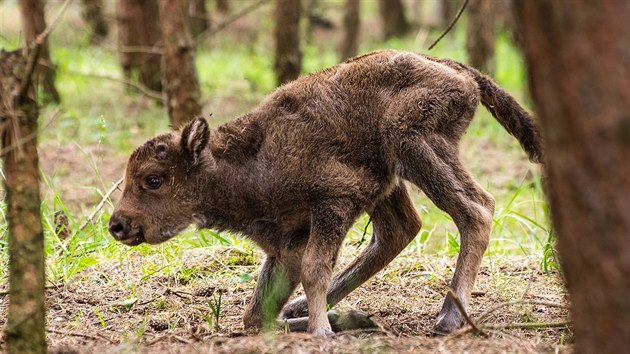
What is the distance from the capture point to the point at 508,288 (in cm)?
704

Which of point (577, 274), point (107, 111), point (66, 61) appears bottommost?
point (577, 274)

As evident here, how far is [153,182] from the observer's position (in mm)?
6379

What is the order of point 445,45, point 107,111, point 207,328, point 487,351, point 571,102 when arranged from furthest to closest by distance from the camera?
point 445,45 < point 107,111 < point 207,328 < point 487,351 < point 571,102

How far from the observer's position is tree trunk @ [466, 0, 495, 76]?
51.6 ft

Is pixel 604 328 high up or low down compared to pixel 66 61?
down

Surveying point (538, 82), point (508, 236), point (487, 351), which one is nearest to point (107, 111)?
point (508, 236)

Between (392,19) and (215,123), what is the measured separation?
582 inches

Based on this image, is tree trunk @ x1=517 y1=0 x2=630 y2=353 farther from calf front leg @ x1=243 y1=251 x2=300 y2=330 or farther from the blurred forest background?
calf front leg @ x1=243 y1=251 x2=300 y2=330

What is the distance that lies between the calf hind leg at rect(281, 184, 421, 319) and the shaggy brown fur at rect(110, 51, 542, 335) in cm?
26

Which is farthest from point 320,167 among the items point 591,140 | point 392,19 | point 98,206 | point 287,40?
point 392,19

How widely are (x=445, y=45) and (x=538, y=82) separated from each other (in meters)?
21.2

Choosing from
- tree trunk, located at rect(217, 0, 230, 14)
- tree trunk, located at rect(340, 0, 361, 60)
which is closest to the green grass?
tree trunk, located at rect(217, 0, 230, 14)

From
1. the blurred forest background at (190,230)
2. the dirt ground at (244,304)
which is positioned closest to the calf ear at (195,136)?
the blurred forest background at (190,230)

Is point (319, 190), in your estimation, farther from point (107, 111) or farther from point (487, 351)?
point (107, 111)
